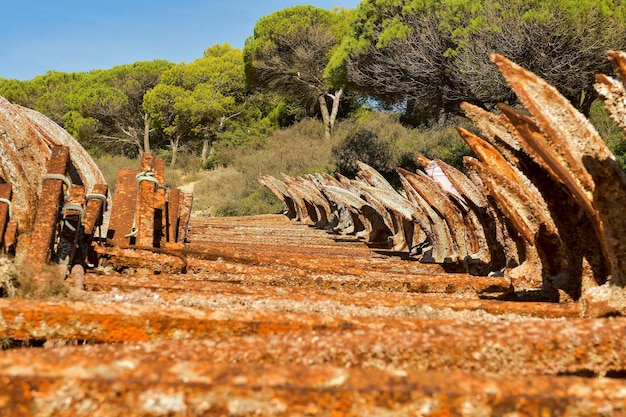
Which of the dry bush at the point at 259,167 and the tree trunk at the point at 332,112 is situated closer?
the dry bush at the point at 259,167

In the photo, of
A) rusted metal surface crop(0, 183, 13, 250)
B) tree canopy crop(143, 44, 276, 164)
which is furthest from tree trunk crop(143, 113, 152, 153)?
rusted metal surface crop(0, 183, 13, 250)

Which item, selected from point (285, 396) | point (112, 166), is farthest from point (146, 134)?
point (285, 396)

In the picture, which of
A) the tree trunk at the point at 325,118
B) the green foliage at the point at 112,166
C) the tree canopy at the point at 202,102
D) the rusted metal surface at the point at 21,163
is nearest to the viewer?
the rusted metal surface at the point at 21,163

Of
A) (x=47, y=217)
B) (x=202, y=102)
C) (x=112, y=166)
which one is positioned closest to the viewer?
(x=47, y=217)

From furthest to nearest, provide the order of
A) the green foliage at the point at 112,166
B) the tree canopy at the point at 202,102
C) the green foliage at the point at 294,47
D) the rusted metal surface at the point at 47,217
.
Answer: the tree canopy at the point at 202,102 → the green foliage at the point at 294,47 → the green foliage at the point at 112,166 → the rusted metal surface at the point at 47,217

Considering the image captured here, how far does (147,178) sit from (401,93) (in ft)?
54.8

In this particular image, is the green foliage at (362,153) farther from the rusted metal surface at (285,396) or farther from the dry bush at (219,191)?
the rusted metal surface at (285,396)

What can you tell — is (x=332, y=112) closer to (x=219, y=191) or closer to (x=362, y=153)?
(x=362, y=153)

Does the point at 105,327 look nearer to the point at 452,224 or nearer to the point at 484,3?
the point at 452,224

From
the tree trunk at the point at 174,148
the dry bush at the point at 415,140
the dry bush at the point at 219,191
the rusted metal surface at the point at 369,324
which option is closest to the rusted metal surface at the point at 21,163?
the rusted metal surface at the point at 369,324

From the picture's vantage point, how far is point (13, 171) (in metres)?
2.87

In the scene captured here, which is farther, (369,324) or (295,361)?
(369,324)

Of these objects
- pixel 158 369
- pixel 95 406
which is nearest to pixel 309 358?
pixel 158 369

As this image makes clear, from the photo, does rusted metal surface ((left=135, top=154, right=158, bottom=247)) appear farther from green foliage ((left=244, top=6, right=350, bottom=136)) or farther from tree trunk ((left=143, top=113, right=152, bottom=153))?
tree trunk ((left=143, top=113, right=152, bottom=153))
